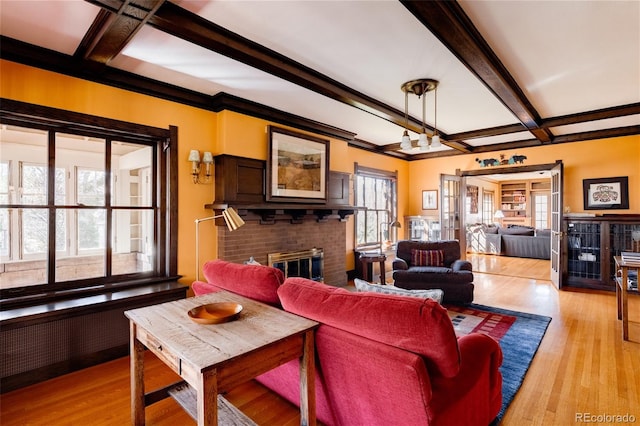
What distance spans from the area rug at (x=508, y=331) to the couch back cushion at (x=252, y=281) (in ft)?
5.28

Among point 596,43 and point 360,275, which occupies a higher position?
point 596,43

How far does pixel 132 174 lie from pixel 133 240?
721 mm

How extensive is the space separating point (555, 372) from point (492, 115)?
3226 mm

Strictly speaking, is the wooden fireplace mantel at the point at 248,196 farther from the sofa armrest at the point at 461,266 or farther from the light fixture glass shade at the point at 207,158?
the sofa armrest at the point at 461,266

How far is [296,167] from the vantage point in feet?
14.2

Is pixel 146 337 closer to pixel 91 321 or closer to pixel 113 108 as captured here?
pixel 91 321

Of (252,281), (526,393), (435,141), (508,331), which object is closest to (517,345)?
(508,331)

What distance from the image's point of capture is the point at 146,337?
5.71ft

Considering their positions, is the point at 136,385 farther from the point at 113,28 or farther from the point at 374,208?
the point at 374,208

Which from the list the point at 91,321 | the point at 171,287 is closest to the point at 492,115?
the point at 171,287

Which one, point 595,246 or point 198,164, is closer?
point 198,164

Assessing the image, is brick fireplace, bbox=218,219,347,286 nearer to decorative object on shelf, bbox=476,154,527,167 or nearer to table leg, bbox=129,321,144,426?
table leg, bbox=129,321,144,426

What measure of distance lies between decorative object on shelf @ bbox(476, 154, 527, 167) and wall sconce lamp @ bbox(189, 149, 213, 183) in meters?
5.25

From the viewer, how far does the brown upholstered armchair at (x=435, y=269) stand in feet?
13.9
